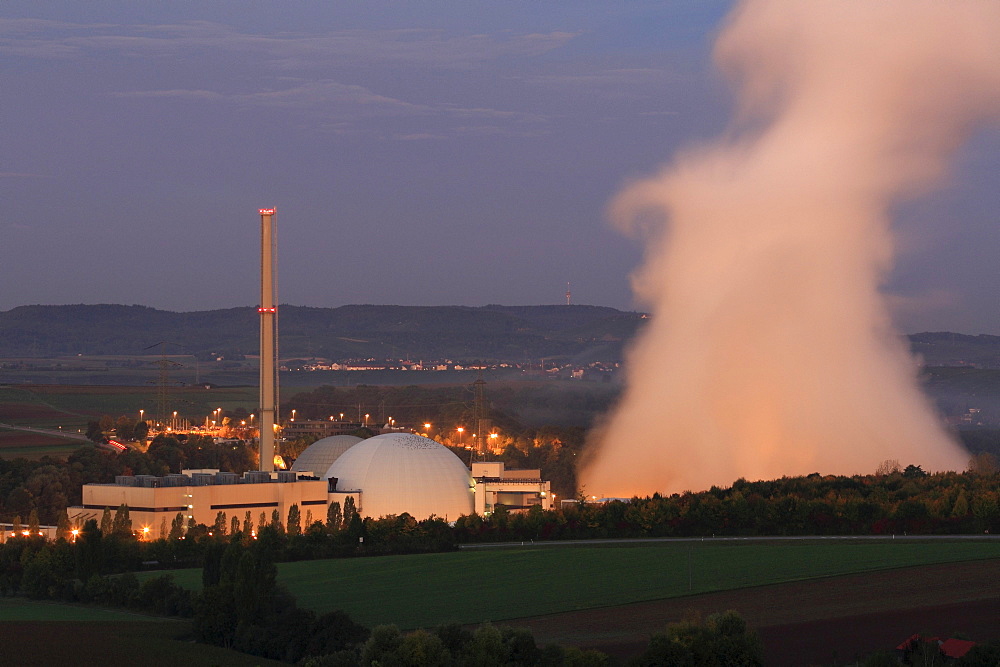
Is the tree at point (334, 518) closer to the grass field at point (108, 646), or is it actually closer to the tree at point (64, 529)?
the tree at point (64, 529)

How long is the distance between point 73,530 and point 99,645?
38044 millimetres

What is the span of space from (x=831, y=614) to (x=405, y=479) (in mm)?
55156

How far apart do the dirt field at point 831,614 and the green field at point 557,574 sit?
7.05 ft

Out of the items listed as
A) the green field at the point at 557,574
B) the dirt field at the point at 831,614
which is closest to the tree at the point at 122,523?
the green field at the point at 557,574

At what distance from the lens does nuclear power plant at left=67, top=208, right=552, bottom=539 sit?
305ft

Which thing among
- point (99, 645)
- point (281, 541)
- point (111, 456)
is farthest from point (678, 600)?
point (111, 456)

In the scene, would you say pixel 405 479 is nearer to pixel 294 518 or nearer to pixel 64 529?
pixel 294 518

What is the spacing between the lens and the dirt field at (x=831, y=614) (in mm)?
46469

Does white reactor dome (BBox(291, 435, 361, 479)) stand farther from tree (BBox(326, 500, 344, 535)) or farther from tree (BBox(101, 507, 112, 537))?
tree (BBox(101, 507, 112, 537))

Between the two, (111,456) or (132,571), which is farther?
(111,456)

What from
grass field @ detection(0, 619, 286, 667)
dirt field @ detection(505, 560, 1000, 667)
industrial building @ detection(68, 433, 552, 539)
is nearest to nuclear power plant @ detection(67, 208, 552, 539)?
industrial building @ detection(68, 433, 552, 539)

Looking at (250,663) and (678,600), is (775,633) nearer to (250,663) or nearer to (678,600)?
(678,600)

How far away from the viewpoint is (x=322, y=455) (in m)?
121

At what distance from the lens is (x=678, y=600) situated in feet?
190
